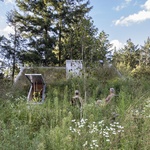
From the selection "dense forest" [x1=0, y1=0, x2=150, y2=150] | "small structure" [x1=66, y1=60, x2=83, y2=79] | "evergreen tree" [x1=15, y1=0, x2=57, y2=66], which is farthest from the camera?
"evergreen tree" [x1=15, y1=0, x2=57, y2=66]

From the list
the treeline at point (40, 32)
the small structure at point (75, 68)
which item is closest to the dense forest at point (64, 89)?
the treeline at point (40, 32)

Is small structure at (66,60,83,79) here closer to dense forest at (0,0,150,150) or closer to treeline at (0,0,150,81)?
dense forest at (0,0,150,150)

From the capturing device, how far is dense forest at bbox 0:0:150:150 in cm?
344

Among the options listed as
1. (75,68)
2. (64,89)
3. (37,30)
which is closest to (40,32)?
(37,30)

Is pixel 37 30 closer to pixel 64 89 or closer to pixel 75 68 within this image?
pixel 75 68

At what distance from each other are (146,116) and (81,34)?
4099mm

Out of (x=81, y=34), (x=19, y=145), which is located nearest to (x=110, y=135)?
(x=19, y=145)

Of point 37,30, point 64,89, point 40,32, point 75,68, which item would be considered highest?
point 37,30

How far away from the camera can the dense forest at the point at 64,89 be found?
3.44m

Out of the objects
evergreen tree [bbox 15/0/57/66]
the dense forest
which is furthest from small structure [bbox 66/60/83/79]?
evergreen tree [bbox 15/0/57/66]

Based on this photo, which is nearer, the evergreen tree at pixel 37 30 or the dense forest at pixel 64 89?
the dense forest at pixel 64 89

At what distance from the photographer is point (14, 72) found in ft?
72.6

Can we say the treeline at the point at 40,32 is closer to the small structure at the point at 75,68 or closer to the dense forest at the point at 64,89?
the dense forest at the point at 64,89

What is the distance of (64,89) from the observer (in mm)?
10414
